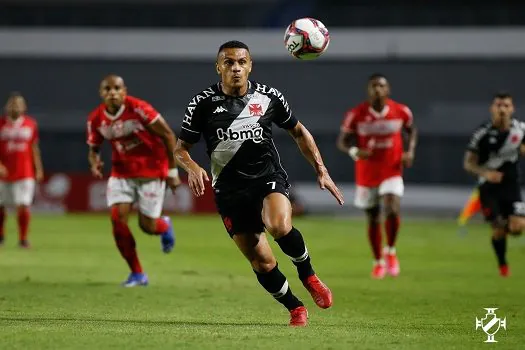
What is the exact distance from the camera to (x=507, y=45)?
121 ft

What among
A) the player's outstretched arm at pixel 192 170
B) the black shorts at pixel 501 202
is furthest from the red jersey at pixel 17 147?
the player's outstretched arm at pixel 192 170

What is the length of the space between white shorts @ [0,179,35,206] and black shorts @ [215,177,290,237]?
1075 centimetres

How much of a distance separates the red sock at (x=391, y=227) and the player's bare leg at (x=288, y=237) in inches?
236

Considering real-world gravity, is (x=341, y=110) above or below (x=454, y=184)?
above

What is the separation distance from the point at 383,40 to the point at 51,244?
2008cm

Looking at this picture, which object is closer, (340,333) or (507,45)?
(340,333)

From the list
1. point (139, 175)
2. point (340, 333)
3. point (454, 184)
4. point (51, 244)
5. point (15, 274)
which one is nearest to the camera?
point (340, 333)

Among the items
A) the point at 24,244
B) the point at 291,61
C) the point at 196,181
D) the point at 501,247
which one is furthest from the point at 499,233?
the point at 291,61

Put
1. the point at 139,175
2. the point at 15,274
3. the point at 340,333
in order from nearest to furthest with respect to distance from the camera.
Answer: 1. the point at 340,333
2. the point at 139,175
3. the point at 15,274

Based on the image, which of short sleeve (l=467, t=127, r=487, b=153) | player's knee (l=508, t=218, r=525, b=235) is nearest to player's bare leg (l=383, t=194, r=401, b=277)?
short sleeve (l=467, t=127, r=487, b=153)

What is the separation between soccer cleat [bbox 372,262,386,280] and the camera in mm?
14493

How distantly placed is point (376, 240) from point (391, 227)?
0.27 meters

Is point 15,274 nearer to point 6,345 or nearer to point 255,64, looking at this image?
point 6,345

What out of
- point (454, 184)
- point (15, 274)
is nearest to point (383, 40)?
point (454, 184)
